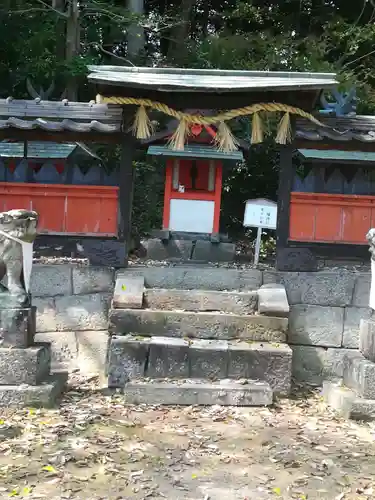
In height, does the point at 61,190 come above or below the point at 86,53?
below

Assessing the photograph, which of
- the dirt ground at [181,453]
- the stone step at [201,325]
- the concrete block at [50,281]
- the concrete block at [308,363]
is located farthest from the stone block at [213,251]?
A: the dirt ground at [181,453]

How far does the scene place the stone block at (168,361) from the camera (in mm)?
5922

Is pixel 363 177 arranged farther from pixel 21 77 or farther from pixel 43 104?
pixel 21 77

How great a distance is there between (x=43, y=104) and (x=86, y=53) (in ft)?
23.1

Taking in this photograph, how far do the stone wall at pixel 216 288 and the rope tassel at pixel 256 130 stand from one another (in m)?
1.88

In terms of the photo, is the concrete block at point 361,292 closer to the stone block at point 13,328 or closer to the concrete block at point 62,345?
the concrete block at point 62,345

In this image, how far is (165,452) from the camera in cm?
439

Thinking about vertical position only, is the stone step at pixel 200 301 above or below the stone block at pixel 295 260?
below

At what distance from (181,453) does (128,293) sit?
2.74m

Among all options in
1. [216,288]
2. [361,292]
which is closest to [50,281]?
[216,288]

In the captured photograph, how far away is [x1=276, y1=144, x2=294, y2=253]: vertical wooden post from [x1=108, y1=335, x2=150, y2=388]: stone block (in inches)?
112

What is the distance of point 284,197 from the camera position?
7738mm

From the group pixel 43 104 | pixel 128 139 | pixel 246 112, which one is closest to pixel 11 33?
pixel 43 104

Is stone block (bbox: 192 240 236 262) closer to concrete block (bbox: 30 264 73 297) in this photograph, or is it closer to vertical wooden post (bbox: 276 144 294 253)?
vertical wooden post (bbox: 276 144 294 253)
